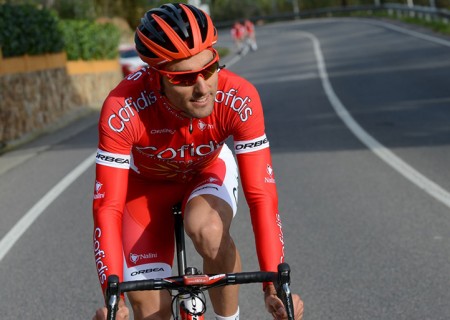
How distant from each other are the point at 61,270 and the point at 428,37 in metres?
33.4

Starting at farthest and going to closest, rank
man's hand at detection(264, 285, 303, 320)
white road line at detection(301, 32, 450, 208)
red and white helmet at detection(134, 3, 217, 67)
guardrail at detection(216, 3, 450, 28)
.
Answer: guardrail at detection(216, 3, 450, 28) → white road line at detection(301, 32, 450, 208) → red and white helmet at detection(134, 3, 217, 67) → man's hand at detection(264, 285, 303, 320)

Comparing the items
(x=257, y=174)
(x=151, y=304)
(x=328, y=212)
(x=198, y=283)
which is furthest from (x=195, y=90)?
(x=328, y=212)

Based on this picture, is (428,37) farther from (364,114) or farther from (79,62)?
(364,114)

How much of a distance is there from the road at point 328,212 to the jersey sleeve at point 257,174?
218cm

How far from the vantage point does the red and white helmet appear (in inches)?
156

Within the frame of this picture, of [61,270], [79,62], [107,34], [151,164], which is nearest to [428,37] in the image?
[107,34]

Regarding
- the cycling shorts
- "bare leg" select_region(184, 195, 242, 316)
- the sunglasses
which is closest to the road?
the cycling shorts

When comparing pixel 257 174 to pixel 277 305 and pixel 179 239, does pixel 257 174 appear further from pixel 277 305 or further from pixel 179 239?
pixel 277 305

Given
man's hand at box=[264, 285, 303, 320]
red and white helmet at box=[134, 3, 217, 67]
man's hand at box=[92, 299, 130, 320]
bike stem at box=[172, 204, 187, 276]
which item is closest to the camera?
man's hand at box=[92, 299, 130, 320]

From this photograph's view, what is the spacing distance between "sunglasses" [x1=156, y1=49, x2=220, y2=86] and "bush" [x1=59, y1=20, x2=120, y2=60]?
20.3 metres

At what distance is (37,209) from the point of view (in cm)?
1077

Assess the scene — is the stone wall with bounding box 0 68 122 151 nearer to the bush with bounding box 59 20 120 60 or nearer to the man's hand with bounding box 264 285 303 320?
the bush with bounding box 59 20 120 60

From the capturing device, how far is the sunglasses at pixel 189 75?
402cm

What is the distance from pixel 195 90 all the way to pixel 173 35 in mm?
243
